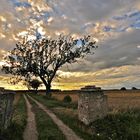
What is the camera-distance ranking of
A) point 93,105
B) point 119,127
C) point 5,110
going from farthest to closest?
1. point 93,105
2. point 119,127
3. point 5,110

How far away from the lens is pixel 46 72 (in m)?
60.8

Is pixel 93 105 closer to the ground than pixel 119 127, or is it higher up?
higher up

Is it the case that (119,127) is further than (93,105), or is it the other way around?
(93,105)

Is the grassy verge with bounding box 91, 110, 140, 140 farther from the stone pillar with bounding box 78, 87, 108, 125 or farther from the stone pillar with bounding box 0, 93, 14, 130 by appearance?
the stone pillar with bounding box 0, 93, 14, 130

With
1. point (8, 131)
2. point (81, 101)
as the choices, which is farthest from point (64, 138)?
point (81, 101)

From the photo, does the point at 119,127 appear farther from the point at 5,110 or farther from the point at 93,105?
the point at 5,110

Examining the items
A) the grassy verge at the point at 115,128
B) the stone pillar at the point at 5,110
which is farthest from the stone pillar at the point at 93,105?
the stone pillar at the point at 5,110

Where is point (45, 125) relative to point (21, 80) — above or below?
Answer: below

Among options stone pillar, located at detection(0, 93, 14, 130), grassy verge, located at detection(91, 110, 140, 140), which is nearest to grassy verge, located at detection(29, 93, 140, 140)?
grassy verge, located at detection(91, 110, 140, 140)

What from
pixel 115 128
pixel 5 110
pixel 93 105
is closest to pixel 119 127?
pixel 115 128

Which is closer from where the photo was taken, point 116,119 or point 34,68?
point 116,119

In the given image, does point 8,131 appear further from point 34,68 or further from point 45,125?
point 34,68

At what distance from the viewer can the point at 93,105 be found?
65.1 feet

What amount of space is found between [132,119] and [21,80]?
1879 inches
